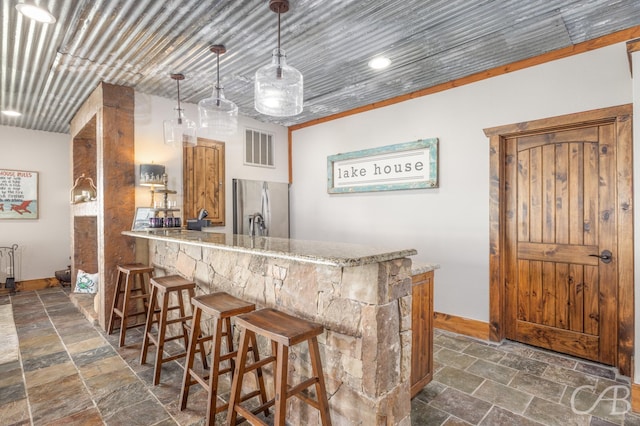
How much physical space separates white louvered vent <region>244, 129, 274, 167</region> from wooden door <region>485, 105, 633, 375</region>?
302 cm

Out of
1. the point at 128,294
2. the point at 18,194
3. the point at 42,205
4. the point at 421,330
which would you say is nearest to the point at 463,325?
the point at 421,330

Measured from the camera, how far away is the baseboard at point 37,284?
18.0 feet

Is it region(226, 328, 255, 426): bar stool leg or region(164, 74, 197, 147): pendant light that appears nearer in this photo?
region(226, 328, 255, 426): bar stool leg

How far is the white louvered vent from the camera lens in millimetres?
4832

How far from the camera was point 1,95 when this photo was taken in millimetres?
3951

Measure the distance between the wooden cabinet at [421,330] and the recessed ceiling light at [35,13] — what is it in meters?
3.04

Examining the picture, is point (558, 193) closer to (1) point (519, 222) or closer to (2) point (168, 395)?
(1) point (519, 222)

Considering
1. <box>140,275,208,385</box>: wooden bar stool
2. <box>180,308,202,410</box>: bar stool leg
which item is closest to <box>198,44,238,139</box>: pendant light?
<box>140,275,208,385</box>: wooden bar stool

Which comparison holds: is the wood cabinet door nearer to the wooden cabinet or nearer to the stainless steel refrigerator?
the stainless steel refrigerator

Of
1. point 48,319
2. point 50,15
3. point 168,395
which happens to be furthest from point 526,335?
point 48,319

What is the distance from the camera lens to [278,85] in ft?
7.69

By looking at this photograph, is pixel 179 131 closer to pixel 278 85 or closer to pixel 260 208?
pixel 260 208

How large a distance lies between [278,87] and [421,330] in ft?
6.36

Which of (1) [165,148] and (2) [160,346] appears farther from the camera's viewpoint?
(1) [165,148]
